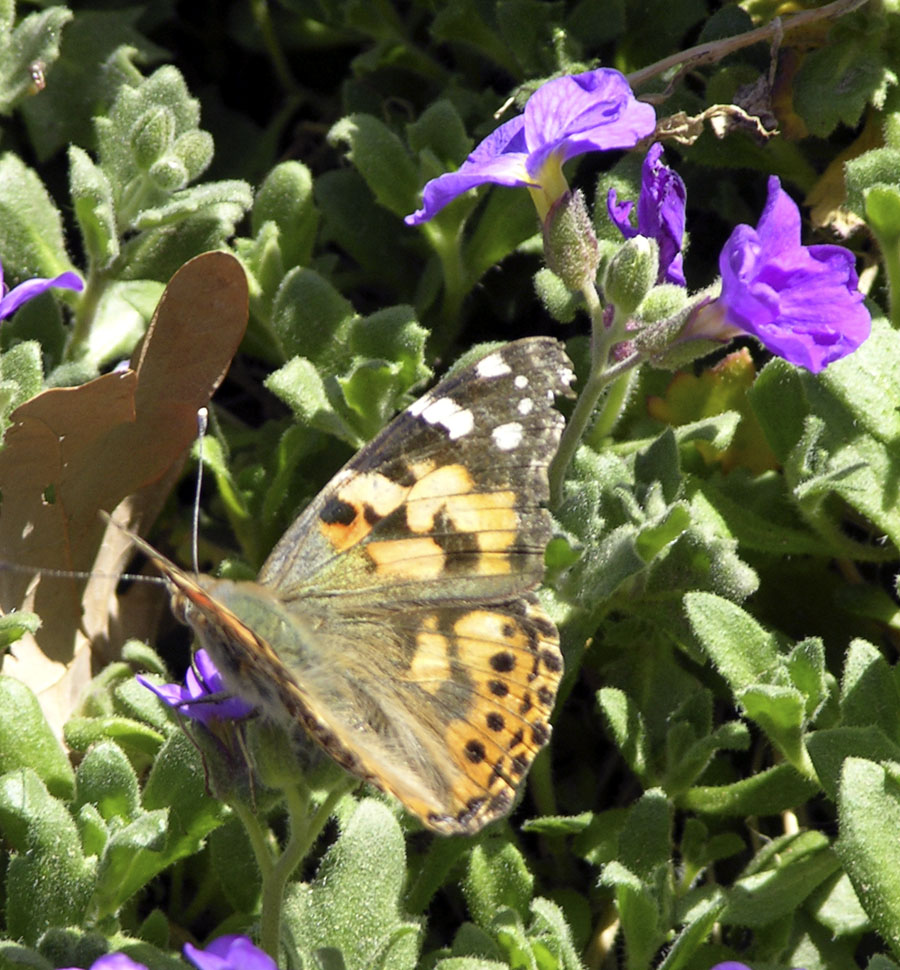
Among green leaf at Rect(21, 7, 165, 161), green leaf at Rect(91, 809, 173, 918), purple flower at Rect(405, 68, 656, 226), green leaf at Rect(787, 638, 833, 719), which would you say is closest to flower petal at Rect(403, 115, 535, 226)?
purple flower at Rect(405, 68, 656, 226)

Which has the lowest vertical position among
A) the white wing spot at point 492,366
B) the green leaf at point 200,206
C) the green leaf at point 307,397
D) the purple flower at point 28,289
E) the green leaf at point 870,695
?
the green leaf at point 870,695

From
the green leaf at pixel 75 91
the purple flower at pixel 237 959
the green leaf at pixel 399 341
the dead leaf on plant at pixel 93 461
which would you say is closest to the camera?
the purple flower at pixel 237 959

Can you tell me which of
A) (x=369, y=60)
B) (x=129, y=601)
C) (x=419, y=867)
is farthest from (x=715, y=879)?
(x=369, y=60)

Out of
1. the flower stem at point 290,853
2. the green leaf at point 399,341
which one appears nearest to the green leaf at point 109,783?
the flower stem at point 290,853

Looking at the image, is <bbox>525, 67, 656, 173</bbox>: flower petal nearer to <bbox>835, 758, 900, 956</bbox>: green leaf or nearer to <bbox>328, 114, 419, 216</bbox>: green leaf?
<bbox>328, 114, 419, 216</bbox>: green leaf

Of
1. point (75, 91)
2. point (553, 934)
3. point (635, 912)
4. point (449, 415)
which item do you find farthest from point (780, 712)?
point (75, 91)

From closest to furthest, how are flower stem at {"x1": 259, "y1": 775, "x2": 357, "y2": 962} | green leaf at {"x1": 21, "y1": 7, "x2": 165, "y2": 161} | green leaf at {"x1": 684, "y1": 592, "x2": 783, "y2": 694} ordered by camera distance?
1. flower stem at {"x1": 259, "y1": 775, "x2": 357, "y2": 962}
2. green leaf at {"x1": 684, "y1": 592, "x2": 783, "y2": 694}
3. green leaf at {"x1": 21, "y1": 7, "x2": 165, "y2": 161}

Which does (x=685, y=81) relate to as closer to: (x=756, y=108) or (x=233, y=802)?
(x=756, y=108)

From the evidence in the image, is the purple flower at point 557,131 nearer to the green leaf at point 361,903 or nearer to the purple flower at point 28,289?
the purple flower at point 28,289

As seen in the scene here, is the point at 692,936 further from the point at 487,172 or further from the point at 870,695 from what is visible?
A: the point at 487,172
